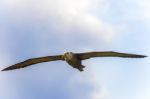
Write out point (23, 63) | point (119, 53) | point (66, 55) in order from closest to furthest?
point (66, 55), point (119, 53), point (23, 63)

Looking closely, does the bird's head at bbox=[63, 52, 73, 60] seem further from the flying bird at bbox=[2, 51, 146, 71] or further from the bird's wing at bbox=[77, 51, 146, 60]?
the bird's wing at bbox=[77, 51, 146, 60]

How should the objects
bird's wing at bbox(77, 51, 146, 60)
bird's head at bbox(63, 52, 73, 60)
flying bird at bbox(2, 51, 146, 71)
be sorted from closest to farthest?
1. bird's head at bbox(63, 52, 73, 60)
2. flying bird at bbox(2, 51, 146, 71)
3. bird's wing at bbox(77, 51, 146, 60)

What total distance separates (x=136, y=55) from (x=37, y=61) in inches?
530

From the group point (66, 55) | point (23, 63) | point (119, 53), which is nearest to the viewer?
point (66, 55)

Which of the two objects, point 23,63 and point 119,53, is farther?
point 23,63

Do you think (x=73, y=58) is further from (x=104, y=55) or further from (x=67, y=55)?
(x=104, y=55)

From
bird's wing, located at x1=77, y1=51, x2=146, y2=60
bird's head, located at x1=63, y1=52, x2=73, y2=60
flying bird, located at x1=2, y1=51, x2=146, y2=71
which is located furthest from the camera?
bird's wing, located at x1=77, y1=51, x2=146, y2=60

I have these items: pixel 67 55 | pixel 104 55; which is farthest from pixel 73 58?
pixel 104 55

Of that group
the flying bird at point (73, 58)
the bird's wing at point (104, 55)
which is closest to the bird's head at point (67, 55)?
the flying bird at point (73, 58)

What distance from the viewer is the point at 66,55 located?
180 feet

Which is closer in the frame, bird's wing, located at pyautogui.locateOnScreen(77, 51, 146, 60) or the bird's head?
the bird's head

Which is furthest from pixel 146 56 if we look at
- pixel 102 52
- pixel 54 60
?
pixel 54 60

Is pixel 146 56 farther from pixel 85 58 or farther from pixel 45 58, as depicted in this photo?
pixel 45 58

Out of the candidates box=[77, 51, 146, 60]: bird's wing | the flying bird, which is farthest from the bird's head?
box=[77, 51, 146, 60]: bird's wing
